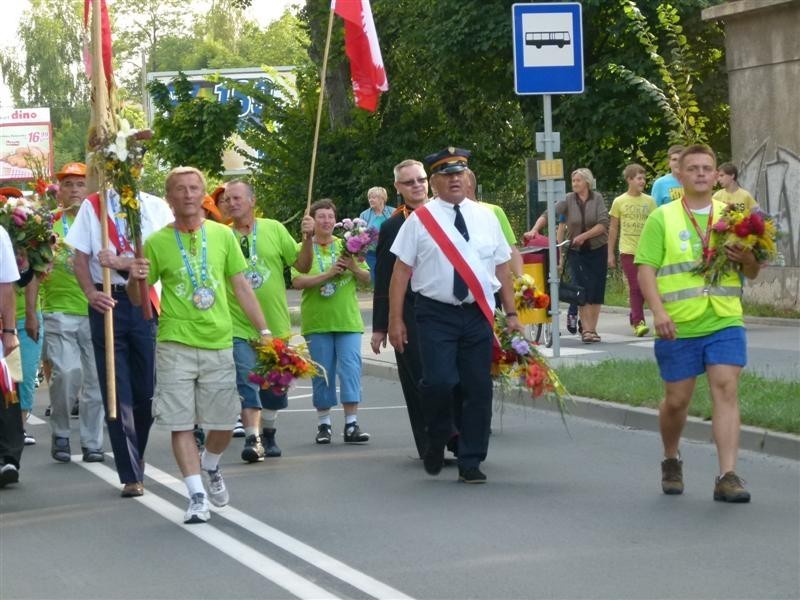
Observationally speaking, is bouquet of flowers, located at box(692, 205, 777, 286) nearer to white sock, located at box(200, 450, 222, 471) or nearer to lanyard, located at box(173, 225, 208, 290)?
lanyard, located at box(173, 225, 208, 290)

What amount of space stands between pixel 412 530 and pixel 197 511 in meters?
1.17

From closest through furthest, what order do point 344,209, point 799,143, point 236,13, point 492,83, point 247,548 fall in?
1. point 247,548
2. point 799,143
3. point 492,83
4. point 344,209
5. point 236,13

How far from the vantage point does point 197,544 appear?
818 cm

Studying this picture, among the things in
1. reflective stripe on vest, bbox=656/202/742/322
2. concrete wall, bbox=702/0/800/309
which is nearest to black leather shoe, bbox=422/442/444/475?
reflective stripe on vest, bbox=656/202/742/322

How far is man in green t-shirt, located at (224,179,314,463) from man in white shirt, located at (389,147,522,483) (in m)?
1.57

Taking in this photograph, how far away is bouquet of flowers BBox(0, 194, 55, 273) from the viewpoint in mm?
10703

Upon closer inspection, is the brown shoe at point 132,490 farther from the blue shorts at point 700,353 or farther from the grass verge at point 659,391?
the grass verge at point 659,391

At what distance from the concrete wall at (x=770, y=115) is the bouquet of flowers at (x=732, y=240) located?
448 inches

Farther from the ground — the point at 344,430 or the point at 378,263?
the point at 378,263

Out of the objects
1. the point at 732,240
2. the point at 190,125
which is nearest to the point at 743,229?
the point at 732,240

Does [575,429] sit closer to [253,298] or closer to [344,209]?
[253,298]

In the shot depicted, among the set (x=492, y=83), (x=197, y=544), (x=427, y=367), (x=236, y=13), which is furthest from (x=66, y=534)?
(x=236, y=13)

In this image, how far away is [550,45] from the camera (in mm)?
15398

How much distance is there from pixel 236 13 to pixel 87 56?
113129mm
